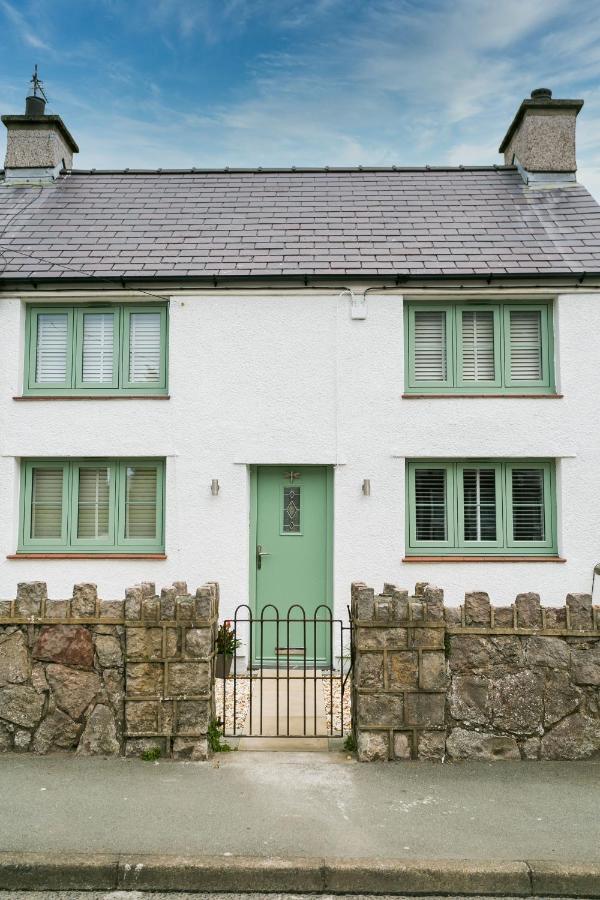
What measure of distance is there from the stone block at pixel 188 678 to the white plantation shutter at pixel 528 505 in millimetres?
5298

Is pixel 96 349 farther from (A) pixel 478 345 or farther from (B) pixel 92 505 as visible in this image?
(A) pixel 478 345

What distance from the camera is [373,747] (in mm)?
5449

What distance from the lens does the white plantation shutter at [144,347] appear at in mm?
9594

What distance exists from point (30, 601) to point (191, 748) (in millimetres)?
1781

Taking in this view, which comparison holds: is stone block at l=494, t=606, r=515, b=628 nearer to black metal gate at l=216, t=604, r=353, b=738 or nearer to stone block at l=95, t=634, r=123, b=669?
black metal gate at l=216, t=604, r=353, b=738

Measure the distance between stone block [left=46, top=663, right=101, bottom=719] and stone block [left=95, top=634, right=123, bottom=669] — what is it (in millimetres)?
141

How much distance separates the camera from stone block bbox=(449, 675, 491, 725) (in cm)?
543

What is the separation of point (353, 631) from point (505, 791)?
1.63 m

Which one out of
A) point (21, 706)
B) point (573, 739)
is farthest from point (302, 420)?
point (573, 739)

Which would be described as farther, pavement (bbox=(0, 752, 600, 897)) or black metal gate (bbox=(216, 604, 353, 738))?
black metal gate (bbox=(216, 604, 353, 738))

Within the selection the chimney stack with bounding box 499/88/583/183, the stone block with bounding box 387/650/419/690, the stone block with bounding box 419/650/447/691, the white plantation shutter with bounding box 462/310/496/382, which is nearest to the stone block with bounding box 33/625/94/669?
the stone block with bounding box 387/650/419/690

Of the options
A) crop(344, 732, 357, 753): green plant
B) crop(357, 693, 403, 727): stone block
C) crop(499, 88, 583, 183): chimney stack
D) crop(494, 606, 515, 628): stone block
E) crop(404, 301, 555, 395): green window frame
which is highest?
crop(499, 88, 583, 183): chimney stack

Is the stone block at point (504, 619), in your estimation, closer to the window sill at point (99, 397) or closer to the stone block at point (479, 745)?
the stone block at point (479, 745)

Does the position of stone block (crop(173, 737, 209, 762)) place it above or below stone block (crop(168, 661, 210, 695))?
below
